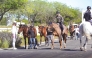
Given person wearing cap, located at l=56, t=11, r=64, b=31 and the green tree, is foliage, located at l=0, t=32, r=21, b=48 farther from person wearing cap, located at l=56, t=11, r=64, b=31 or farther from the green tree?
the green tree

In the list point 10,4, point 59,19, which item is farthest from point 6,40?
point 10,4

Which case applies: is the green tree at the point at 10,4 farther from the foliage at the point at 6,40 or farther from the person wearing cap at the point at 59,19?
the person wearing cap at the point at 59,19

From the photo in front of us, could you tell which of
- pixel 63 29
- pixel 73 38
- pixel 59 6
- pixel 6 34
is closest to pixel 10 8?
pixel 73 38

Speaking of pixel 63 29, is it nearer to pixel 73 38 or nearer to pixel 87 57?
pixel 87 57

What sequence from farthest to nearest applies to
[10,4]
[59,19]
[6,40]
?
1. [10,4]
2. [6,40]
3. [59,19]

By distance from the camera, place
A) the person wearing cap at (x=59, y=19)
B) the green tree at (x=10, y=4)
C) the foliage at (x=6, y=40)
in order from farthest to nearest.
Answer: the green tree at (x=10, y=4) < the foliage at (x=6, y=40) < the person wearing cap at (x=59, y=19)

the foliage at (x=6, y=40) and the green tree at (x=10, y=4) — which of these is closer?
the foliage at (x=6, y=40)

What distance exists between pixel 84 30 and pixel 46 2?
83.4m

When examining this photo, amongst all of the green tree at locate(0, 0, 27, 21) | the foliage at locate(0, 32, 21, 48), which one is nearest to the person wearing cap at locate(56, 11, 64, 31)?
the foliage at locate(0, 32, 21, 48)

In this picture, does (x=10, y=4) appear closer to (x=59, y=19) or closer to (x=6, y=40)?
(x=6, y=40)

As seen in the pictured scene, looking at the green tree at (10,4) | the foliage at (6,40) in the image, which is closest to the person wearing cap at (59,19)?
the foliage at (6,40)

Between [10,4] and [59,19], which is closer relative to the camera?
[59,19]

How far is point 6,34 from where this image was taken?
29250 mm

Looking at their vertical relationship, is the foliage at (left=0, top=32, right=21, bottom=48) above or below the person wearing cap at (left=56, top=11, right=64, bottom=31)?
below
